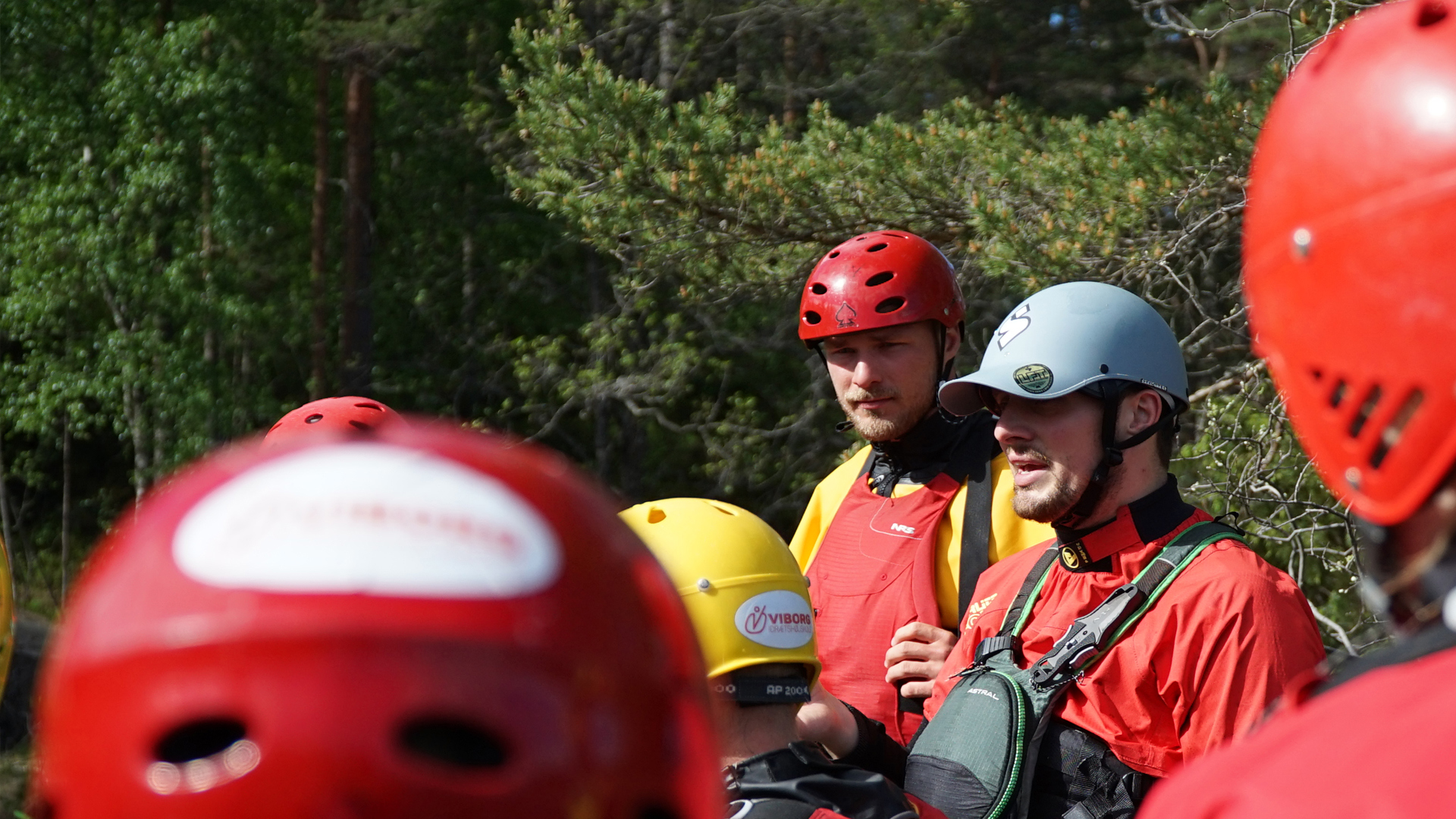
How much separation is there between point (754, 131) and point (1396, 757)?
36.6 ft

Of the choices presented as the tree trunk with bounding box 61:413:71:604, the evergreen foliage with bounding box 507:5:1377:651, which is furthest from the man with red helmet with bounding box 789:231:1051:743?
the tree trunk with bounding box 61:413:71:604

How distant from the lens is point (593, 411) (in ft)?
62.5

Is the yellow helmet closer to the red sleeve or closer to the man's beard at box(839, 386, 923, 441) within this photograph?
the red sleeve

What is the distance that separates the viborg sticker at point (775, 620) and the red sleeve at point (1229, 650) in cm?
93

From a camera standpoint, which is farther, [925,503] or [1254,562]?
[925,503]

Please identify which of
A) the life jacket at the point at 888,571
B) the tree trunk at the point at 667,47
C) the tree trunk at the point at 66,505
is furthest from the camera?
the tree trunk at the point at 66,505

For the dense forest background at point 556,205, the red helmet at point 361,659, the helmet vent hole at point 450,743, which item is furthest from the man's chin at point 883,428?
the dense forest background at point 556,205

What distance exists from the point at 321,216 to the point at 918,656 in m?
16.4

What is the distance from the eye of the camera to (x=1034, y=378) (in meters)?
3.77

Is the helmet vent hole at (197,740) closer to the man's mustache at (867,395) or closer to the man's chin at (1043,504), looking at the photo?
the man's chin at (1043,504)

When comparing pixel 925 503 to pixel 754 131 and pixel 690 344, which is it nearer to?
pixel 754 131

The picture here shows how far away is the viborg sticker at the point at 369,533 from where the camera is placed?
1.14 meters

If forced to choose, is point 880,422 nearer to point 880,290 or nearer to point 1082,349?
point 880,290

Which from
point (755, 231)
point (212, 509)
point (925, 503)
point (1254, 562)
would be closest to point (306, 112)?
point (755, 231)
